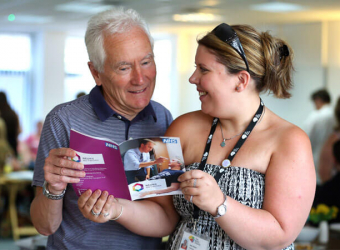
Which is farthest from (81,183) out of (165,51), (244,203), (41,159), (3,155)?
(165,51)

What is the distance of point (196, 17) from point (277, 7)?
1.81 meters

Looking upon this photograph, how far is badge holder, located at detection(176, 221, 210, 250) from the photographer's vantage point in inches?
60.9

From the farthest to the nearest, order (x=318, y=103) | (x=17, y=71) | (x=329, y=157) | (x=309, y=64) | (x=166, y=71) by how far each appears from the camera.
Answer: (x=166, y=71) → (x=17, y=71) → (x=309, y=64) → (x=318, y=103) → (x=329, y=157)

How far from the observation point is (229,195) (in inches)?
59.4

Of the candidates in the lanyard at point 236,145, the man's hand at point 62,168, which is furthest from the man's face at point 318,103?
the man's hand at point 62,168

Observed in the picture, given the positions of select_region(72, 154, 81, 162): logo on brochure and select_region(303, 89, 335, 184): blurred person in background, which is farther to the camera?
select_region(303, 89, 335, 184): blurred person in background

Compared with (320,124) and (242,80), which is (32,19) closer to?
(320,124)

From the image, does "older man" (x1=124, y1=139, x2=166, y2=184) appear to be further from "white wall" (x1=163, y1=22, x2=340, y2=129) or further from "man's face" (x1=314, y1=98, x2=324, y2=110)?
"white wall" (x1=163, y1=22, x2=340, y2=129)

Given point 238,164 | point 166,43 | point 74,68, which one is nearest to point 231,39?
point 238,164

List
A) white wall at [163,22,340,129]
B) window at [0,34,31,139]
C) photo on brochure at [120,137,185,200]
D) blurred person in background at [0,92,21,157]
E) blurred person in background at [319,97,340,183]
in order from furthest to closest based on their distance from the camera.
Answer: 1. window at [0,34,31,139]
2. white wall at [163,22,340,129]
3. blurred person in background at [0,92,21,157]
4. blurred person in background at [319,97,340,183]
5. photo on brochure at [120,137,185,200]

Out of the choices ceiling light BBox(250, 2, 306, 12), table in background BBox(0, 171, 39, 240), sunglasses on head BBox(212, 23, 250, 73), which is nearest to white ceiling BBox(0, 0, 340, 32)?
ceiling light BBox(250, 2, 306, 12)

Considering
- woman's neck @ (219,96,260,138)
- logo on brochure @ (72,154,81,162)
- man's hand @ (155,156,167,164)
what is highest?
woman's neck @ (219,96,260,138)

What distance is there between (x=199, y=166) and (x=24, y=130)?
11.0 metres

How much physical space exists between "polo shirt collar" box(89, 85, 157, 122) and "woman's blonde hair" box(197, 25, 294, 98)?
42cm
